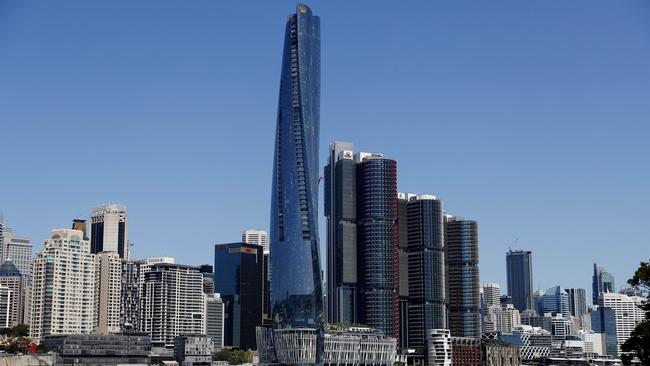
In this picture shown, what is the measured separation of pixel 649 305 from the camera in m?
73.2

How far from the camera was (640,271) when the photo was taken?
72.6 metres

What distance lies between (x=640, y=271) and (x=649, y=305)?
8.94 ft

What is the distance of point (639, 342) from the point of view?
74938 millimetres

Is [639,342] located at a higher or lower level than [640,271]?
lower

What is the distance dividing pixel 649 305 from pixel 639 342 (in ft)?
11.3

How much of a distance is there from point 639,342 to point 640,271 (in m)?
6.00
